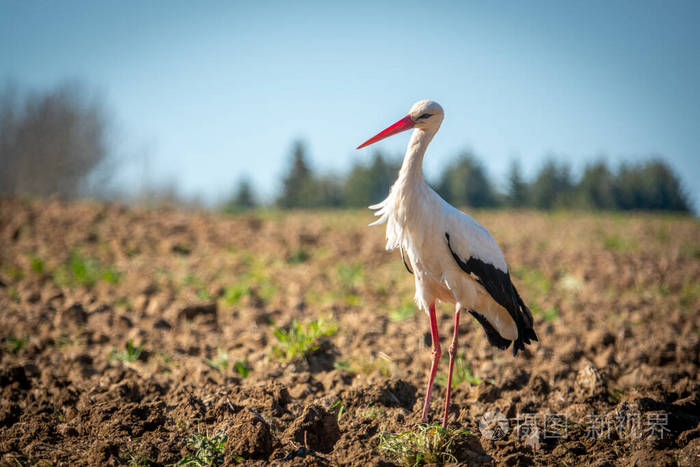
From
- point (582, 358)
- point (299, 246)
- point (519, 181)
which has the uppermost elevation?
point (519, 181)

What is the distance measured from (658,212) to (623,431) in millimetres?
29254

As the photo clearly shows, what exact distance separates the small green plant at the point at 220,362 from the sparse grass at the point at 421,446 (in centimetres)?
225

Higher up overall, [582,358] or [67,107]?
[67,107]

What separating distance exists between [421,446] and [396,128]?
2.16m

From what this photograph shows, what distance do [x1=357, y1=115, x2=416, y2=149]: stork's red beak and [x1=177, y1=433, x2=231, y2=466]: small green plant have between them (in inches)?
87.0

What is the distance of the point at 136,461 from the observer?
110 inches

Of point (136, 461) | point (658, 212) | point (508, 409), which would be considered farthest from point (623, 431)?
point (658, 212)

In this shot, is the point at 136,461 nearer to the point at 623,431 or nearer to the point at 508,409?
the point at 508,409

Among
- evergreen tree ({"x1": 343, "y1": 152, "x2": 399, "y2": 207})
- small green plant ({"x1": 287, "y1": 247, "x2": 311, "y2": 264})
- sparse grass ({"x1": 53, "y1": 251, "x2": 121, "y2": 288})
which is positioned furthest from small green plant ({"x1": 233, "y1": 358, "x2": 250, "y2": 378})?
evergreen tree ({"x1": 343, "y1": 152, "x2": 399, "y2": 207})

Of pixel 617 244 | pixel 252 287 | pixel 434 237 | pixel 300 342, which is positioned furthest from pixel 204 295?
pixel 617 244

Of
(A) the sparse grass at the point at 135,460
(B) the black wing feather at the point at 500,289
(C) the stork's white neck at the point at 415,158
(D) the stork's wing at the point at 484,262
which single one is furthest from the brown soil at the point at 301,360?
(C) the stork's white neck at the point at 415,158

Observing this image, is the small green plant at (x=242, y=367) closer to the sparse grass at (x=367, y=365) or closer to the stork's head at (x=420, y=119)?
the sparse grass at (x=367, y=365)

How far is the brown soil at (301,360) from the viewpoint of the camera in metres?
3.18

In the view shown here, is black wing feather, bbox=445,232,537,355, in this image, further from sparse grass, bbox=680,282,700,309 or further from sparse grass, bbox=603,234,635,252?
sparse grass, bbox=603,234,635,252
